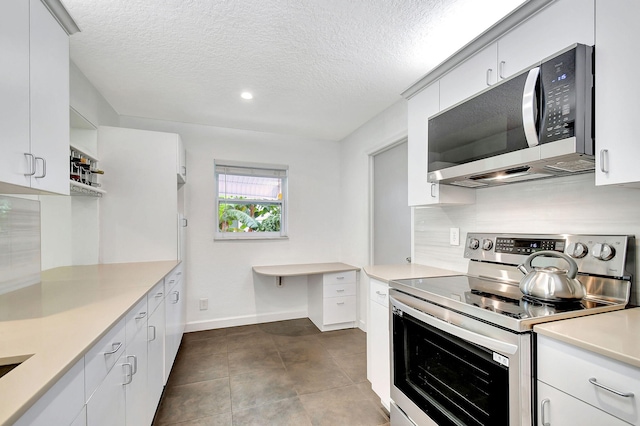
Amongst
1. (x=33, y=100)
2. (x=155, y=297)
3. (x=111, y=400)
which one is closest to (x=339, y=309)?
(x=155, y=297)

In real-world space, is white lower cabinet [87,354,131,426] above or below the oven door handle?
below

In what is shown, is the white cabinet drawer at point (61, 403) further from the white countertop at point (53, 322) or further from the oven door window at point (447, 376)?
the oven door window at point (447, 376)

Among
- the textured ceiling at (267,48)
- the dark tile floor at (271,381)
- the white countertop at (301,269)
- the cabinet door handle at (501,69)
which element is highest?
the textured ceiling at (267,48)

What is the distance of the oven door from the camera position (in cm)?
106

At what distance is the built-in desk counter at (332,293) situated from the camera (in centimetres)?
348

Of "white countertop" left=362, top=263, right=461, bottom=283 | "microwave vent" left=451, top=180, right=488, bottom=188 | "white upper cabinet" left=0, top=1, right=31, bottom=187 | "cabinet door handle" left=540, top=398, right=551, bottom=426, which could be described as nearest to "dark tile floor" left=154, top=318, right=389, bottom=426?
"white countertop" left=362, top=263, right=461, bottom=283

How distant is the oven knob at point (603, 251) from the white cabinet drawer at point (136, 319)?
2063 mm

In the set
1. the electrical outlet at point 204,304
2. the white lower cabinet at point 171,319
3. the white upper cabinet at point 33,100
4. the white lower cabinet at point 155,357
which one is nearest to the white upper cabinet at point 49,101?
the white upper cabinet at point 33,100

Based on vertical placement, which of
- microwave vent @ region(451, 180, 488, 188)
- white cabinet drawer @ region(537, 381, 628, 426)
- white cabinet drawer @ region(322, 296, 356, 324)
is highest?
microwave vent @ region(451, 180, 488, 188)

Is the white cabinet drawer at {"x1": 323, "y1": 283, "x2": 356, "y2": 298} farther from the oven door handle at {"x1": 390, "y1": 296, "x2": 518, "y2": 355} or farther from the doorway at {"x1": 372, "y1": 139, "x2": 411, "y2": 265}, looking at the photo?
the oven door handle at {"x1": 390, "y1": 296, "x2": 518, "y2": 355}

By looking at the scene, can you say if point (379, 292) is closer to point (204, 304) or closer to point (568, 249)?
point (568, 249)

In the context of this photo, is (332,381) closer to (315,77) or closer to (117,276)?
(117,276)

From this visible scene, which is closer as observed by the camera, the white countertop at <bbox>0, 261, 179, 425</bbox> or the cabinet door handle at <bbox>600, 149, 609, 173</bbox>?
the white countertop at <bbox>0, 261, 179, 425</bbox>

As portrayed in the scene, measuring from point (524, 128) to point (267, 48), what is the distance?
5.28 feet
